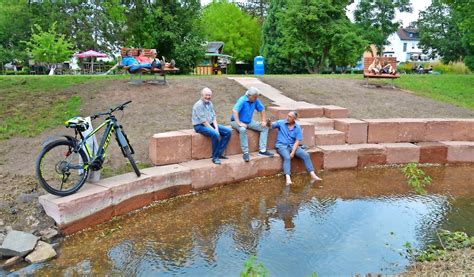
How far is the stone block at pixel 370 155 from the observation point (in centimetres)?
891

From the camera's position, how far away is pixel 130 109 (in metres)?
9.84

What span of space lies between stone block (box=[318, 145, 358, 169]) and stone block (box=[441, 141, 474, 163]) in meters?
2.33

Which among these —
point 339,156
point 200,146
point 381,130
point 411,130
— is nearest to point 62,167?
point 200,146

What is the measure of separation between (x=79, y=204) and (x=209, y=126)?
2707 mm

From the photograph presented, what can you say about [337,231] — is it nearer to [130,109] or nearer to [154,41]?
[130,109]

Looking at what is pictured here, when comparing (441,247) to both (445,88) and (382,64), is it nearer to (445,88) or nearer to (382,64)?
(382,64)

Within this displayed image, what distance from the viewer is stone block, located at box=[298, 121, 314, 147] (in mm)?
8637

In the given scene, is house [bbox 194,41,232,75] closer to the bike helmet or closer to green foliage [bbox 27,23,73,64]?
green foliage [bbox 27,23,73,64]

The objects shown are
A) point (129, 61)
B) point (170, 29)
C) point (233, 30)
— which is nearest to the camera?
point (129, 61)

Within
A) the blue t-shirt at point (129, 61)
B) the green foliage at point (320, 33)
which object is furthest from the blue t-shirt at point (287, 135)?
the green foliage at point (320, 33)

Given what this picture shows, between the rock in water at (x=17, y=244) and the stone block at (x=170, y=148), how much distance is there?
99.5 inches

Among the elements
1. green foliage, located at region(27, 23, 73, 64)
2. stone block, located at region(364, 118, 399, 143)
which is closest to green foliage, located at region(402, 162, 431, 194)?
stone block, located at region(364, 118, 399, 143)

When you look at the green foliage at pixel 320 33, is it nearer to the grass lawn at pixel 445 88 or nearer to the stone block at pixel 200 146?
the grass lawn at pixel 445 88

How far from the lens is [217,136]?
735 centimetres
